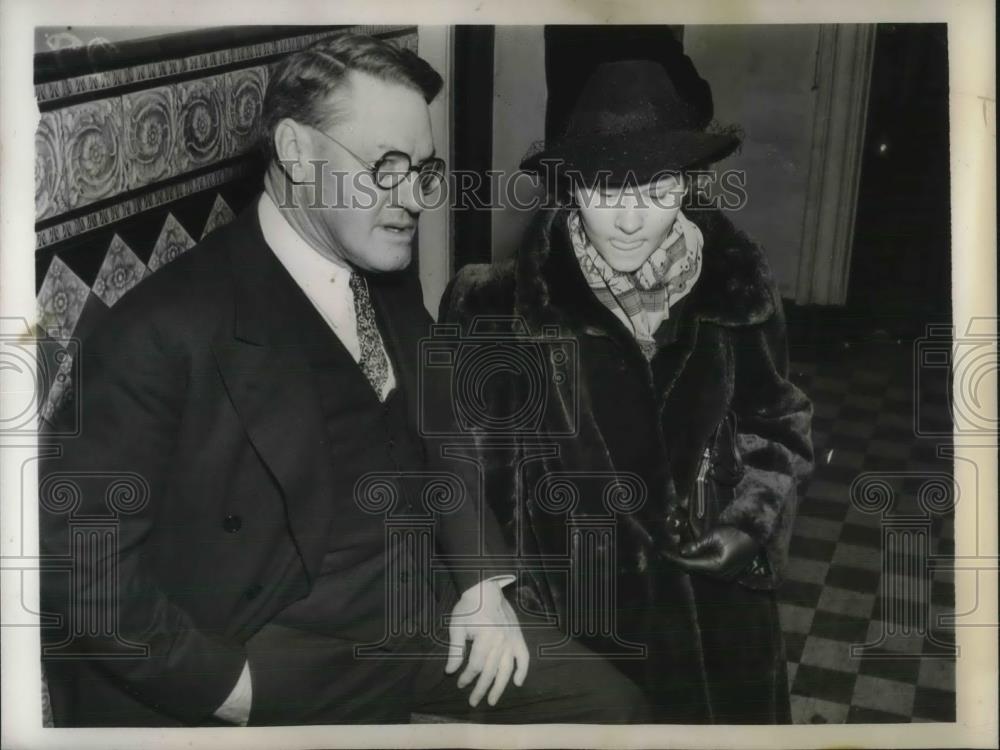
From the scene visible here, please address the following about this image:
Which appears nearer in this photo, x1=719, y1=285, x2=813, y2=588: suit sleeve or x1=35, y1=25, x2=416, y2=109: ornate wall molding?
x1=35, y1=25, x2=416, y2=109: ornate wall molding

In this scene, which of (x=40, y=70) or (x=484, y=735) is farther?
(x=484, y=735)

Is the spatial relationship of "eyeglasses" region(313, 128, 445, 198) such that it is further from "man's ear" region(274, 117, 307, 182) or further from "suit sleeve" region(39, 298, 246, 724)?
"suit sleeve" region(39, 298, 246, 724)

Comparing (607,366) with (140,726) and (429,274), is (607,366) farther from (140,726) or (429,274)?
(140,726)

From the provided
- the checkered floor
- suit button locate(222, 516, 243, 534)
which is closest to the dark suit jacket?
suit button locate(222, 516, 243, 534)

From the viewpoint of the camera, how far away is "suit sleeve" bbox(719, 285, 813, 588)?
2291mm

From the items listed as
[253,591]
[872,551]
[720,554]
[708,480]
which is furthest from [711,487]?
[253,591]

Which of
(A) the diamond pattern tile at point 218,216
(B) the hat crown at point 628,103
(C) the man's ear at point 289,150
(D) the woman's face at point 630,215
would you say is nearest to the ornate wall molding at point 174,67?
(C) the man's ear at point 289,150

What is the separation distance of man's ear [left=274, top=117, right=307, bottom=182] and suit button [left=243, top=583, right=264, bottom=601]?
0.75 metres

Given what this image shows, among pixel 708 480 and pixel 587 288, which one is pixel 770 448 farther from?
pixel 587 288

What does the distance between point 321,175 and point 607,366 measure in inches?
24.9

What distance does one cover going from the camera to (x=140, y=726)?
7.51 ft

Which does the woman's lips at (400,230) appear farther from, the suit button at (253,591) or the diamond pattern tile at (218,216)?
the suit button at (253,591)

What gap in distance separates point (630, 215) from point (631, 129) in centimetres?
16

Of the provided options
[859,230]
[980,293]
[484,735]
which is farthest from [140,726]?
[980,293]
